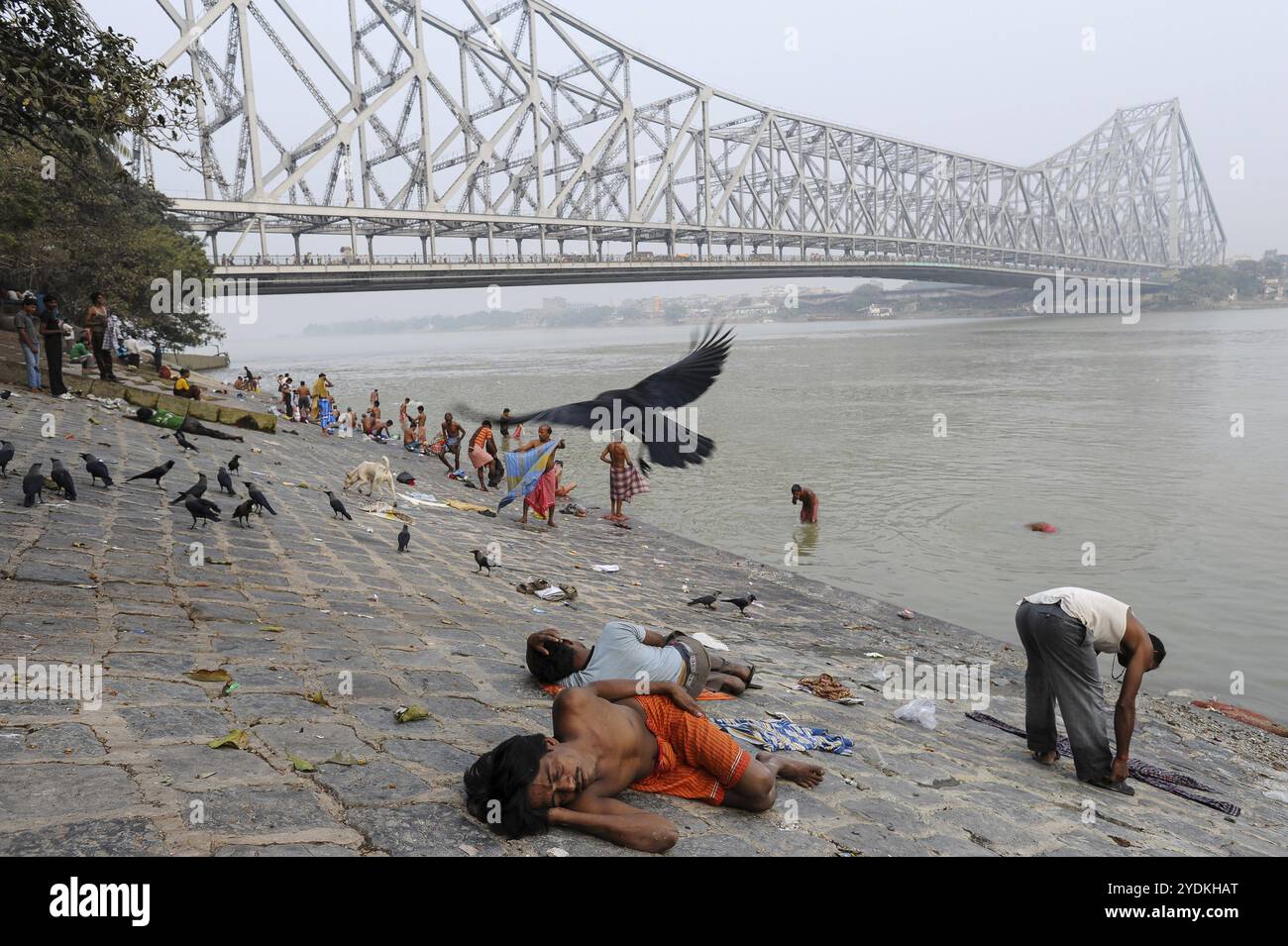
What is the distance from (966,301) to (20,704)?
113m

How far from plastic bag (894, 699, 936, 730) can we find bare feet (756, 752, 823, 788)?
1.37 meters

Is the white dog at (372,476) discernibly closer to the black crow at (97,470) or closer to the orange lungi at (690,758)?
the black crow at (97,470)

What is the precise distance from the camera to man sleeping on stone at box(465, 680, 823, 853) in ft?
7.53

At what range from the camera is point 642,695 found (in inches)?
113

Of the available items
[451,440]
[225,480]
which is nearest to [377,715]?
[225,480]

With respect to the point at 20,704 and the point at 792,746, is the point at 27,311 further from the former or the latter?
the point at 792,746

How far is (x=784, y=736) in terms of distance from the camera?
11.5 ft

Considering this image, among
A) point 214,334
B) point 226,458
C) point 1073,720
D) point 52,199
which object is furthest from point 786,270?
point 1073,720

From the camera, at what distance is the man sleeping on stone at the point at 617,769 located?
2.29m

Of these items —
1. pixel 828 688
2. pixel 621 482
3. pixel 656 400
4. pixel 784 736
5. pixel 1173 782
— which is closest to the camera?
pixel 784 736

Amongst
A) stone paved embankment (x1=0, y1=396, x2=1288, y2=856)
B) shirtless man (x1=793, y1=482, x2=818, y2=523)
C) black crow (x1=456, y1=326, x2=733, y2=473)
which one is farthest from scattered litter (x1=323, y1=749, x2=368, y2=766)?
shirtless man (x1=793, y1=482, x2=818, y2=523)

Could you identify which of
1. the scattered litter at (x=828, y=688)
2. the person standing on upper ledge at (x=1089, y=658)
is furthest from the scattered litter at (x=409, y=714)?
the person standing on upper ledge at (x=1089, y=658)

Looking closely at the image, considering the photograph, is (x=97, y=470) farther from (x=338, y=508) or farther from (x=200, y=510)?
(x=338, y=508)

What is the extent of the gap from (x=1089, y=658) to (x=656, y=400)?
2866 millimetres
